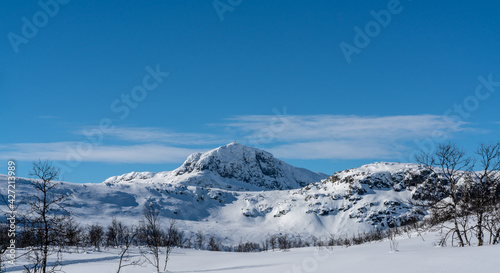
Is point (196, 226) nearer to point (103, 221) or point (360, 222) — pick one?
point (103, 221)

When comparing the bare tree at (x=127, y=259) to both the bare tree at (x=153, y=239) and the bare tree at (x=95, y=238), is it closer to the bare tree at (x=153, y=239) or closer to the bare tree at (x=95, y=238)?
the bare tree at (x=153, y=239)

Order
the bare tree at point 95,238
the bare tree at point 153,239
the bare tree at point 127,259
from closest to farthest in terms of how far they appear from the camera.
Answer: the bare tree at point 127,259 < the bare tree at point 153,239 < the bare tree at point 95,238

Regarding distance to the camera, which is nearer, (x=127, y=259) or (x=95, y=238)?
(x=127, y=259)

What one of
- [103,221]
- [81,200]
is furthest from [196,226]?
[81,200]

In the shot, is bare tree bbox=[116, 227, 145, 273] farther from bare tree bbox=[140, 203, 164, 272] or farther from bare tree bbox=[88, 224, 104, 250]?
bare tree bbox=[88, 224, 104, 250]

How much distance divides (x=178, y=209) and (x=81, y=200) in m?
43.8

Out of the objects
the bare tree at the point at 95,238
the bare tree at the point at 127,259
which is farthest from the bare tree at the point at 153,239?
the bare tree at the point at 95,238

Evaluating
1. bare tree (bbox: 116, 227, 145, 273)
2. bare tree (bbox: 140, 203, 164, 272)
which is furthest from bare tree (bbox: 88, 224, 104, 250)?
bare tree (bbox: 140, 203, 164, 272)

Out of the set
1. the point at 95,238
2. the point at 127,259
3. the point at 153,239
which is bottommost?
the point at 127,259

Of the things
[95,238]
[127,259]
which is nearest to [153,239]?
[127,259]

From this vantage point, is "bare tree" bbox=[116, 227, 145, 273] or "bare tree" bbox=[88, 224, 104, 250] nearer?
"bare tree" bbox=[116, 227, 145, 273]

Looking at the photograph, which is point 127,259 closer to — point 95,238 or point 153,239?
point 153,239

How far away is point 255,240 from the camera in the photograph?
500 ft

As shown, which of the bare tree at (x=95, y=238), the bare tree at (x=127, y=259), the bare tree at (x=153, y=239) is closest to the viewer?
the bare tree at (x=127, y=259)
